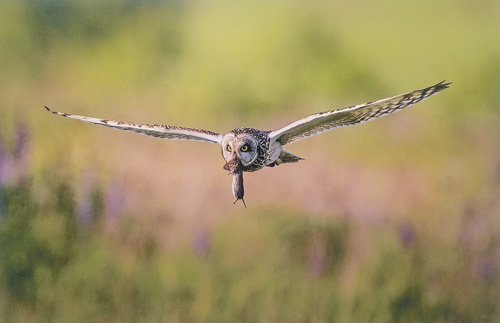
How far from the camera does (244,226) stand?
7.34 ft

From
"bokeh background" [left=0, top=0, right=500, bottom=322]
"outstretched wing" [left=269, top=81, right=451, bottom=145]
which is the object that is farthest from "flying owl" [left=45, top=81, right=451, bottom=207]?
"bokeh background" [left=0, top=0, right=500, bottom=322]

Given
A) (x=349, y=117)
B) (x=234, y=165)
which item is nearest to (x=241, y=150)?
(x=234, y=165)

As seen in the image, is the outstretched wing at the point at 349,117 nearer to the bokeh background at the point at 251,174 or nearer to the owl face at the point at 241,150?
the owl face at the point at 241,150

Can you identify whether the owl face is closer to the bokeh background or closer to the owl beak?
the owl beak

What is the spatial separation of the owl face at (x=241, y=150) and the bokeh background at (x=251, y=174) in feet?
1.18

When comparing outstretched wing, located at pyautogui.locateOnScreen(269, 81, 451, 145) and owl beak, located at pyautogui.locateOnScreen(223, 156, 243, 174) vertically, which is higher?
outstretched wing, located at pyautogui.locateOnScreen(269, 81, 451, 145)

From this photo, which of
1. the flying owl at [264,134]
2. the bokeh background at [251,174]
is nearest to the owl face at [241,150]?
the flying owl at [264,134]

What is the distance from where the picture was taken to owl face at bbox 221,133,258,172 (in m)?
1.85

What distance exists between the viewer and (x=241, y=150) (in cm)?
186

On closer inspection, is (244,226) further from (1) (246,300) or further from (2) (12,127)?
(2) (12,127)

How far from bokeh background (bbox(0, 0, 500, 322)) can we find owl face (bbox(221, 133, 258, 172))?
0.36 m

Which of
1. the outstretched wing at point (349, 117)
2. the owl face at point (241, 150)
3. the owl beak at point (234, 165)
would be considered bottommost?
the owl beak at point (234, 165)

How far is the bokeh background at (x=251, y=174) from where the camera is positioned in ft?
7.30

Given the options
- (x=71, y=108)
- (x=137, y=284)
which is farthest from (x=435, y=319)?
(x=71, y=108)
